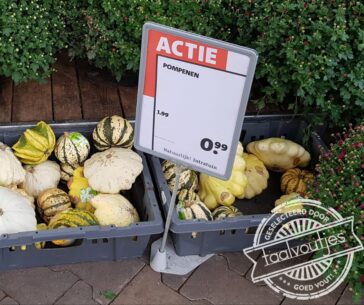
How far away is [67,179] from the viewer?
3.35 metres

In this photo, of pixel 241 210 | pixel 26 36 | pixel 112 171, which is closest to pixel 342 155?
pixel 241 210

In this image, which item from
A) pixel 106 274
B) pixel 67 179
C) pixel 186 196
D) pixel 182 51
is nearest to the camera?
pixel 182 51

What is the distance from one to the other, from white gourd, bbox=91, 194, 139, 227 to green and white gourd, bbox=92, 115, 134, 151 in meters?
0.42

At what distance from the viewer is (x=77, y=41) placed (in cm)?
392

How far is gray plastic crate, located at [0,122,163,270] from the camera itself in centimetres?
272

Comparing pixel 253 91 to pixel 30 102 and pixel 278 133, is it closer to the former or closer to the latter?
pixel 278 133

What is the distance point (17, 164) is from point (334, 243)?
1.88 meters

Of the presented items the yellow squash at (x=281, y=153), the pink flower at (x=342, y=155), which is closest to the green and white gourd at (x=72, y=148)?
the yellow squash at (x=281, y=153)

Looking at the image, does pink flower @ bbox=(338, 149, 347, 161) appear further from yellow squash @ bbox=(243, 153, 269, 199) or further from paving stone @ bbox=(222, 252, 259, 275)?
paving stone @ bbox=(222, 252, 259, 275)

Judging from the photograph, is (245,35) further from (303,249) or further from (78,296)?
(78,296)

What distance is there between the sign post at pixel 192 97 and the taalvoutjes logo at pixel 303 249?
622 millimetres

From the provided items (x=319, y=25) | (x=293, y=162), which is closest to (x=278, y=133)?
(x=293, y=162)

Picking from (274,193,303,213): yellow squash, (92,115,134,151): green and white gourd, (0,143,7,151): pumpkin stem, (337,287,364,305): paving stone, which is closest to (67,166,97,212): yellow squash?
(92,115,134,151): green and white gourd

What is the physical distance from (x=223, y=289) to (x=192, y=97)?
1.22 meters
